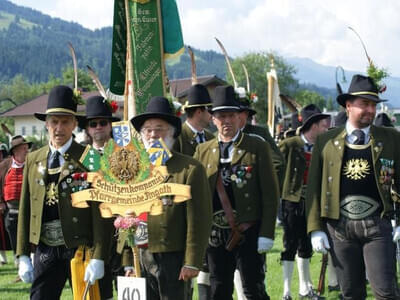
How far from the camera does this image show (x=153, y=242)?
16.5ft

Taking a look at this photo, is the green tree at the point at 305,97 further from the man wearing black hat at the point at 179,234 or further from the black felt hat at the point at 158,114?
the man wearing black hat at the point at 179,234

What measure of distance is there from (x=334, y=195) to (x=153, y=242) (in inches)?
68.8

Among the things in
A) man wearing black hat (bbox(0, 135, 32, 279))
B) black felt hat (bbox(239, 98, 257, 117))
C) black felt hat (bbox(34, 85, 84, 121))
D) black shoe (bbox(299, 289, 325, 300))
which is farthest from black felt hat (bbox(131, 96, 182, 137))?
man wearing black hat (bbox(0, 135, 32, 279))

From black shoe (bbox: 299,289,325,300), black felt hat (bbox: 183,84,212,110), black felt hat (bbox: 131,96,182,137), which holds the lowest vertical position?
black shoe (bbox: 299,289,325,300)

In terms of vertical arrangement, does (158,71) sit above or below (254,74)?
below

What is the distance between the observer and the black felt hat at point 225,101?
6.16m

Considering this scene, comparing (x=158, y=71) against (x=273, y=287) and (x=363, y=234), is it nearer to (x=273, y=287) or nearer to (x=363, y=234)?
(x=363, y=234)

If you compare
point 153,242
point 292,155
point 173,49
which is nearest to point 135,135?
point 153,242

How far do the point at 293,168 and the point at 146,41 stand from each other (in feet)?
10.4

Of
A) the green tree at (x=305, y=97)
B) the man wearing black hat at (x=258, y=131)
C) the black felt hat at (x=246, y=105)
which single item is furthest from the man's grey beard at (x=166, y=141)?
the green tree at (x=305, y=97)

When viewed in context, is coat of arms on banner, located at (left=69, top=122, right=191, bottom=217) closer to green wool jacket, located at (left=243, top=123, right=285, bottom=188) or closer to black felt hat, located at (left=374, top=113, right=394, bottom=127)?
green wool jacket, located at (left=243, top=123, right=285, bottom=188)

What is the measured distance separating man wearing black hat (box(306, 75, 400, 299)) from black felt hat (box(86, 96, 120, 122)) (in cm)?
230

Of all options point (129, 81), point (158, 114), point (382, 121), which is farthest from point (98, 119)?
point (382, 121)

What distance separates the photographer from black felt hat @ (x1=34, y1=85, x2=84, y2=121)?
5.62m
